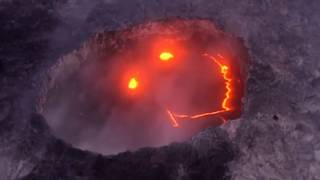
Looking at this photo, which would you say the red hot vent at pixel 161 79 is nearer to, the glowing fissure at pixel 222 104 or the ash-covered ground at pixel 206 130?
the glowing fissure at pixel 222 104

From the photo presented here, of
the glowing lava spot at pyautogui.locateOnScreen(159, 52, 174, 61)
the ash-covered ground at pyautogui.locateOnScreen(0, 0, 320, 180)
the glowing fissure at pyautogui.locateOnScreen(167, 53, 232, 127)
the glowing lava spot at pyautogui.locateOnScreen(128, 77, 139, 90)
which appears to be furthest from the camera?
the glowing lava spot at pyautogui.locateOnScreen(159, 52, 174, 61)

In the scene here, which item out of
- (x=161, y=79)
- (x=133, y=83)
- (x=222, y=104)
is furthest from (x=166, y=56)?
(x=222, y=104)

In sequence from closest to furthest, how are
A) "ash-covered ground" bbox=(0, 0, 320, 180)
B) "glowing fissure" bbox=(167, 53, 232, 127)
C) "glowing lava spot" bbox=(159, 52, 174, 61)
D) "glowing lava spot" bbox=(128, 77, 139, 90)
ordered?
1. "ash-covered ground" bbox=(0, 0, 320, 180)
2. "glowing fissure" bbox=(167, 53, 232, 127)
3. "glowing lava spot" bbox=(128, 77, 139, 90)
4. "glowing lava spot" bbox=(159, 52, 174, 61)

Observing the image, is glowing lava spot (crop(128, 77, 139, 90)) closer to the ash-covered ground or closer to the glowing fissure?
the glowing fissure

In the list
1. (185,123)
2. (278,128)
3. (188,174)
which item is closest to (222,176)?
(188,174)

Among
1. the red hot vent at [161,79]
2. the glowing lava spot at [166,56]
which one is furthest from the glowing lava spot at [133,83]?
the glowing lava spot at [166,56]

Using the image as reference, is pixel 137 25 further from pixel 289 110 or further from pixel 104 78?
pixel 289 110

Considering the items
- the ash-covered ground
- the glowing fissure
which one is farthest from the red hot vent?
the ash-covered ground
